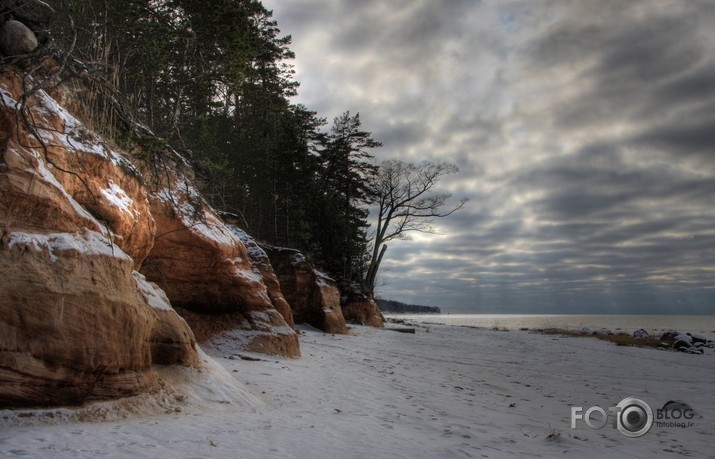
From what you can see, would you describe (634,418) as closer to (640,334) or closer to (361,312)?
(361,312)

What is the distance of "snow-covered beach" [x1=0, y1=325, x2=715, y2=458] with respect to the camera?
3514 millimetres

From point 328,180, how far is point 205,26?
16925 millimetres

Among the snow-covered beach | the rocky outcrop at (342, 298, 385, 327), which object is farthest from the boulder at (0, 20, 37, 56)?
the rocky outcrop at (342, 298, 385, 327)

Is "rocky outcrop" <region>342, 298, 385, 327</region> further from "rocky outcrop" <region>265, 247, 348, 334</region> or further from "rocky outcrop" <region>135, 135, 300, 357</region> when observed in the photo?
"rocky outcrop" <region>135, 135, 300, 357</region>

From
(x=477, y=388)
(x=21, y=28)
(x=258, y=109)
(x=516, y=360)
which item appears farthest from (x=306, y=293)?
(x=21, y=28)

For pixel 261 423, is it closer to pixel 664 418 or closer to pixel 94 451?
pixel 94 451

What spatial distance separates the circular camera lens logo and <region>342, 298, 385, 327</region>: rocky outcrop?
54.9ft

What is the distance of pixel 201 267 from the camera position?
30.8 feet

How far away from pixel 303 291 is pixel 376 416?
12151 mm

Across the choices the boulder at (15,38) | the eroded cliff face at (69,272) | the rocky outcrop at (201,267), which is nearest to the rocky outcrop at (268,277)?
the rocky outcrop at (201,267)

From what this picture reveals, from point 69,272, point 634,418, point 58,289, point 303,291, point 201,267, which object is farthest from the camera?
point 303,291

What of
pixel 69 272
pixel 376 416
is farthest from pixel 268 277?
pixel 69 272

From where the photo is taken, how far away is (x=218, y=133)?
23.7 metres

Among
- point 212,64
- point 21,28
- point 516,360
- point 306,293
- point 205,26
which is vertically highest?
point 205,26
